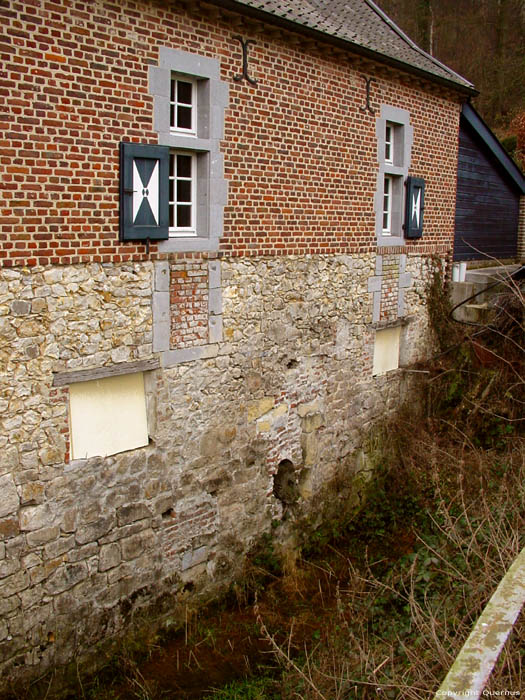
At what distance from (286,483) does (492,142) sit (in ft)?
28.5

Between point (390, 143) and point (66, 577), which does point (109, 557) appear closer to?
point (66, 577)

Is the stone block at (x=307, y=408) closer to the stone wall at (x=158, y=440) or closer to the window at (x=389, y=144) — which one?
the stone wall at (x=158, y=440)

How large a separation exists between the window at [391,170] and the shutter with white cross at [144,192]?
4.44 m

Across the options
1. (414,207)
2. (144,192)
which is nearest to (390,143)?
(414,207)

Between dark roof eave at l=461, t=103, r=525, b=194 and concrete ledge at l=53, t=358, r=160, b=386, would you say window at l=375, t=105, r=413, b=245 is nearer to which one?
dark roof eave at l=461, t=103, r=525, b=194

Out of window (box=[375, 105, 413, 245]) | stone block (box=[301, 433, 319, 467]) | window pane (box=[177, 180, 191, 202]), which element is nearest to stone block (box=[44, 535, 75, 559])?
window pane (box=[177, 180, 191, 202])

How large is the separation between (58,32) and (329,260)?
4778 mm

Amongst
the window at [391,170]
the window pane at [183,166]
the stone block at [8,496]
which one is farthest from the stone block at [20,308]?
the window at [391,170]

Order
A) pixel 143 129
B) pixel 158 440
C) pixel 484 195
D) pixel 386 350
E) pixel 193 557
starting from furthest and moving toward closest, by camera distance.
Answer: pixel 484 195 → pixel 386 350 → pixel 193 557 → pixel 158 440 → pixel 143 129

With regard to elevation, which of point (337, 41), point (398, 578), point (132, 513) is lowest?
point (398, 578)

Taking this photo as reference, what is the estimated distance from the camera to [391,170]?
10.7 metres

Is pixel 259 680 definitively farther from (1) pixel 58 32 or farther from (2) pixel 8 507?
(1) pixel 58 32

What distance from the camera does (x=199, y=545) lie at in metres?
7.91

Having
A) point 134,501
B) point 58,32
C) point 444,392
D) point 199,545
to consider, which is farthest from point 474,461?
point 58,32
